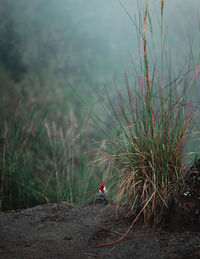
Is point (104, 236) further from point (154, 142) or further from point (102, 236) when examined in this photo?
point (154, 142)

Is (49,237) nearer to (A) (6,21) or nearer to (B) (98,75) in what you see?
(B) (98,75)

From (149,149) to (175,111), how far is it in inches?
9.3

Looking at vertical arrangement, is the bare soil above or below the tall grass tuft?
below

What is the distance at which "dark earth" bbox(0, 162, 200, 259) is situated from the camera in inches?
56.4

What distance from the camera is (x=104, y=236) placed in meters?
1.59

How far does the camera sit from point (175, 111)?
1.68m

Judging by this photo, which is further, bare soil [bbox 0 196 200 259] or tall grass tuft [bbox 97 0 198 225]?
tall grass tuft [bbox 97 0 198 225]

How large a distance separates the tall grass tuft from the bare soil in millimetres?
83

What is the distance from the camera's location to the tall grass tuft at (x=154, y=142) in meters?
1.60

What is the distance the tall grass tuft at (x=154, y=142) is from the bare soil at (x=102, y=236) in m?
0.08

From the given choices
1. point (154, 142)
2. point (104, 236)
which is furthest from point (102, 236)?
point (154, 142)

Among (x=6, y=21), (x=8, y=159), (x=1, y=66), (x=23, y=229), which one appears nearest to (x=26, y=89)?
(x=1, y=66)

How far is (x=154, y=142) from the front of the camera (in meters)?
1.61

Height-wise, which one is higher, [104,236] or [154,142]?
[154,142]
